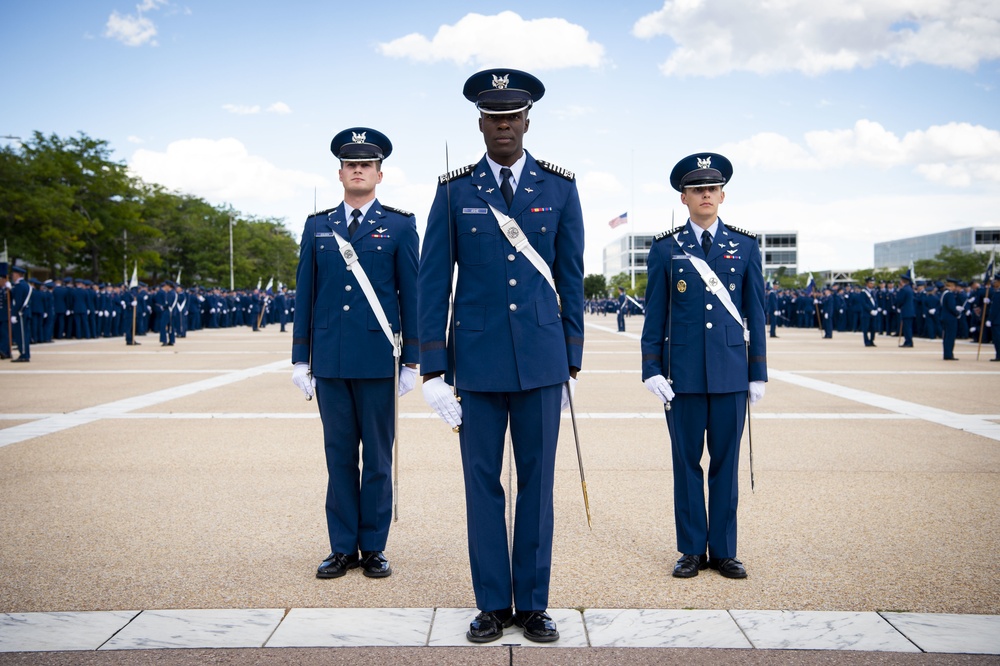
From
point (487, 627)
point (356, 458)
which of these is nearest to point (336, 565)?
point (356, 458)

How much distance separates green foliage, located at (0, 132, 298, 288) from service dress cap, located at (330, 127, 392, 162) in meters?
34.4

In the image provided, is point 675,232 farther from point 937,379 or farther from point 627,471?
point 937,379

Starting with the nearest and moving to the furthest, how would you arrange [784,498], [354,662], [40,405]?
1. [354,662]
2. [784,498]
3. [40,405]

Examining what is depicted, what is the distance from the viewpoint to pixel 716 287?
4438 millimetres

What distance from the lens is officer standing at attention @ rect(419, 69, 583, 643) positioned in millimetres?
3496

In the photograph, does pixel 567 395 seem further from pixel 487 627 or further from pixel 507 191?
pixel 487 627

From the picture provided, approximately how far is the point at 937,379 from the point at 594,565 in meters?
11.7

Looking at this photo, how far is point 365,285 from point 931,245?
446ft

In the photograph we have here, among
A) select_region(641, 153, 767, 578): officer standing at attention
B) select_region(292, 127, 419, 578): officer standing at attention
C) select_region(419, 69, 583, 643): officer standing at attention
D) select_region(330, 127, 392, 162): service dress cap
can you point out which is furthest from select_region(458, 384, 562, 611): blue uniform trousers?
select_region(330, 127, 392, 162): service dress cap

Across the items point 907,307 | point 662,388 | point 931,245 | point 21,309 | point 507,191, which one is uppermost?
point 931,245

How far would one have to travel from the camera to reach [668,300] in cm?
459

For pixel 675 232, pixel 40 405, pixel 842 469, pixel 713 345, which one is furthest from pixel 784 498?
pixel 40 405

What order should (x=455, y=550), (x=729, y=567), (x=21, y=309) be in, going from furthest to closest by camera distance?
(x=21, y=309) < (x=455, y=550) < (x=729, y=567)

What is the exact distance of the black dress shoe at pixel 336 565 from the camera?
4.23 metres
